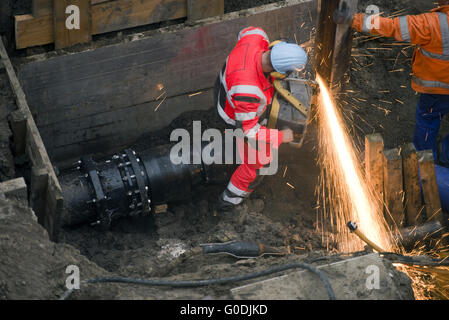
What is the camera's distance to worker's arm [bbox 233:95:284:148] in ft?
17.2

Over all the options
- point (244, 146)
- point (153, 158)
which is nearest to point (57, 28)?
point (153, 158)

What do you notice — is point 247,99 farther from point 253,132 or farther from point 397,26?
point 397,26

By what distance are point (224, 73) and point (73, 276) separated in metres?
2.49

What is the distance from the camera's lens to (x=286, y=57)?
16.8ft

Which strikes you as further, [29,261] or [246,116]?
[246,116]

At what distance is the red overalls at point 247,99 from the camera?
525 centimetres

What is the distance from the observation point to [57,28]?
5.72 meters

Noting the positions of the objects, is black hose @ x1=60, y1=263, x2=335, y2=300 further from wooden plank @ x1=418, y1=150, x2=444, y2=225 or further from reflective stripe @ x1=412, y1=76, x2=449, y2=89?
reflective stripe @ x1=412, y1=76, x2=449, y2=89

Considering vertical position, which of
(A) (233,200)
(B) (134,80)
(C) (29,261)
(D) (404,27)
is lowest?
(A) (233,200)

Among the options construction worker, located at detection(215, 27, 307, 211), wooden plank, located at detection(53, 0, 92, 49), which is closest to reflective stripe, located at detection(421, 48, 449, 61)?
construction worker, located at detection(215, 27, 307, 211)

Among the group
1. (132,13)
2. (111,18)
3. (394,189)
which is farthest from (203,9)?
(394,189)

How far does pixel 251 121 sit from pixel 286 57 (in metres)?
0.65

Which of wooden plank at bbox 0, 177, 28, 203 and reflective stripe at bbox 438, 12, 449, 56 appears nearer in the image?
wooden plank at bbox 0, 177, 28, 203
